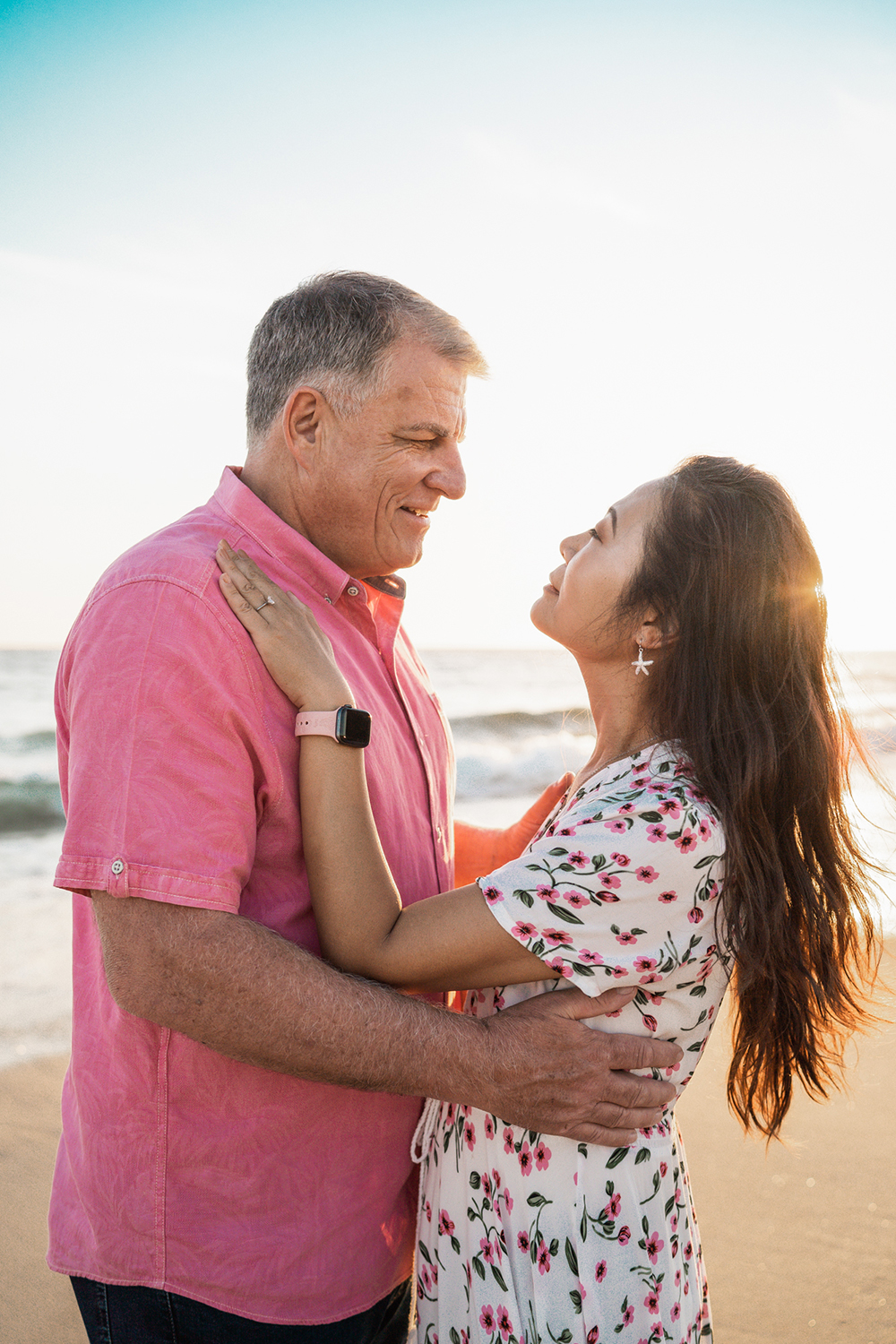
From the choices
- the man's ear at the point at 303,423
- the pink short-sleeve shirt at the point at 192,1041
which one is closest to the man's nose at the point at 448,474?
the man's ear at the point at 303,423

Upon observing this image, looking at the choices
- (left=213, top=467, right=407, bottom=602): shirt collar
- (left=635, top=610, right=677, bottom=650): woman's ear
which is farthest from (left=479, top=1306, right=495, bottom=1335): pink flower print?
(left=213, top=467, right=407, bottom=602): shirt collar

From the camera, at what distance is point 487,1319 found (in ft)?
5.92

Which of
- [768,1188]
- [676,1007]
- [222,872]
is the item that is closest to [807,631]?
[676,1007]

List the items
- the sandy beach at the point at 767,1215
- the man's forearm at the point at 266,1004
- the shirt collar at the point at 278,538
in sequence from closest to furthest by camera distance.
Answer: the man's forearm at the point at 266,1004
the shirt collar at the point at 278,538
the sandy beach at the point at 767,1215

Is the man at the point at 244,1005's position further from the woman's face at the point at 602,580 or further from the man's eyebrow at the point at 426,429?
the woman's face at the point at 602,580

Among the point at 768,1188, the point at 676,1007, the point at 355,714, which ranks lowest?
the point at 768,1188

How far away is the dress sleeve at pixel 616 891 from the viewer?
1.68 meters

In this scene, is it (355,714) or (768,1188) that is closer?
(355,714)

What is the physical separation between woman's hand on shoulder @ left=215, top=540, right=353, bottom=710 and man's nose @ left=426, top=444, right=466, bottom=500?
0.58 meters

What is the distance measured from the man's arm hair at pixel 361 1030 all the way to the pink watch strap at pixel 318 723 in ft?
1.15

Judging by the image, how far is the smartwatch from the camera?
5.62ft

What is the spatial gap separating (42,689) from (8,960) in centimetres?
1749

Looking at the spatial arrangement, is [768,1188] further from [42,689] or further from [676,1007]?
[42,689]

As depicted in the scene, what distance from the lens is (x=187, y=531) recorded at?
1854 millimetres
